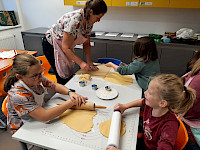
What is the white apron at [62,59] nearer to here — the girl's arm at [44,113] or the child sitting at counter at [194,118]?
the girl's arm at [44,113]

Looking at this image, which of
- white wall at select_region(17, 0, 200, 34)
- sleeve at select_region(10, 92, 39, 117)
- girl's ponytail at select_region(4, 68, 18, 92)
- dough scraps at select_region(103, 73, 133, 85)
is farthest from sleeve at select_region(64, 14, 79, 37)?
white wall at select_region(17, 0, 200, 34)

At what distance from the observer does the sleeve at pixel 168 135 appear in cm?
90

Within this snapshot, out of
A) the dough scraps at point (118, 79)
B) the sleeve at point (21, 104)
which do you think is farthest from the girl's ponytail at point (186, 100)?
the sleeve at point (21, 104)

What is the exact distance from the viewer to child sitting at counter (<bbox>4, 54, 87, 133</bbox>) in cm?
100

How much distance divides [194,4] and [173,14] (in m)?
0.49

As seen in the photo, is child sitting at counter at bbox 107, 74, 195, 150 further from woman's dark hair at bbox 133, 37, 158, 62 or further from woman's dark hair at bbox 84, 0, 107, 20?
woman's dark hair at bbox 84, 0, 107, 20

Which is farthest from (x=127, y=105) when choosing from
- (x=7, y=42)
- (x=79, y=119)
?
(x=7, y=42)

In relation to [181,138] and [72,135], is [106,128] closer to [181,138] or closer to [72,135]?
[72,135]

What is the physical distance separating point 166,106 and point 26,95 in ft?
2.98

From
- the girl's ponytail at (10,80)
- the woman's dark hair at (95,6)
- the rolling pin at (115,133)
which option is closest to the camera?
the rolling pin at (115,133)

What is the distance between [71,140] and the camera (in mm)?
900

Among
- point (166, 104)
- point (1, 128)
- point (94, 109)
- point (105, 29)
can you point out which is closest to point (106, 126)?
point (94, 109)

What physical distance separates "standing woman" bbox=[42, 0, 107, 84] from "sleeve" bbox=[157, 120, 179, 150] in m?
0.94

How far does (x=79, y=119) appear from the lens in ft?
3.44
